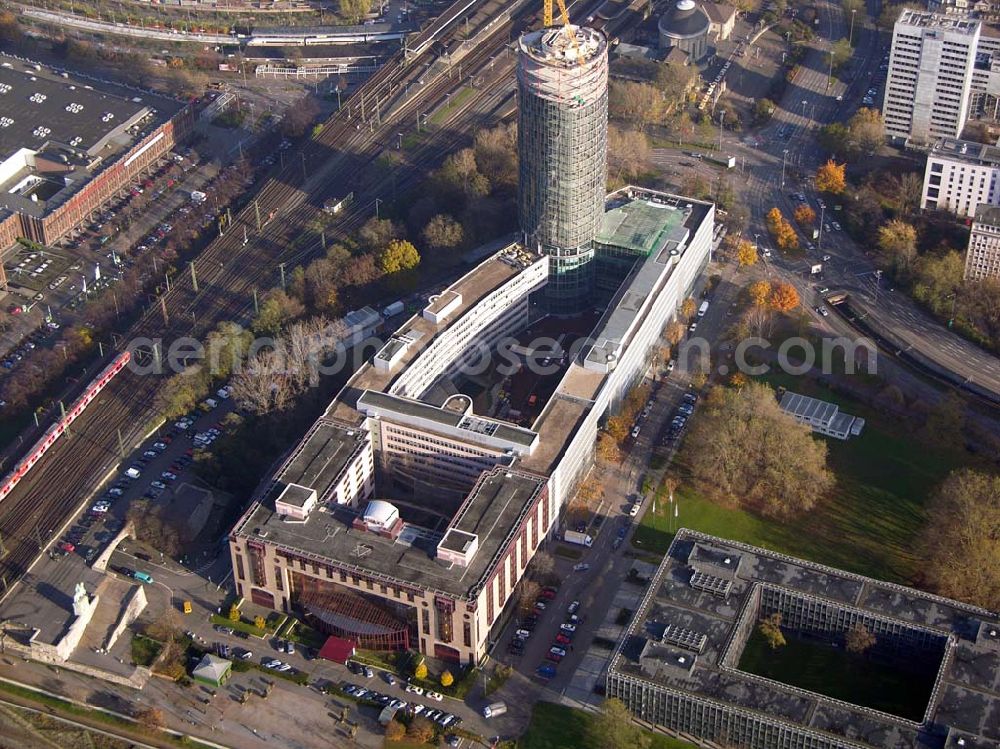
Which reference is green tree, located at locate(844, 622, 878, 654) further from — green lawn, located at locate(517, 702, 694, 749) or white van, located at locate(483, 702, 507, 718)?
white van, located at locate(483, 702, 507, 718)

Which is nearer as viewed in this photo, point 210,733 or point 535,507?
point 210,733

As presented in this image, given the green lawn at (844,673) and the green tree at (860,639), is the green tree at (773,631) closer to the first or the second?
the green lawn at (844,673)

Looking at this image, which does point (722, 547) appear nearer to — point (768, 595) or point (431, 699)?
point (768, 595)

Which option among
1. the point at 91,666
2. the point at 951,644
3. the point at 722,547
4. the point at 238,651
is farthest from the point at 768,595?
the point at 91,666

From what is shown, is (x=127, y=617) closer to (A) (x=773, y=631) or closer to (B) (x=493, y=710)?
(B) (x=493, y=710)

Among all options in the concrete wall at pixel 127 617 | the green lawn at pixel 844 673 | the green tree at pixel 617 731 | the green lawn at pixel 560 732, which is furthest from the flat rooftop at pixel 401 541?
the green lawn at pixel 844 673

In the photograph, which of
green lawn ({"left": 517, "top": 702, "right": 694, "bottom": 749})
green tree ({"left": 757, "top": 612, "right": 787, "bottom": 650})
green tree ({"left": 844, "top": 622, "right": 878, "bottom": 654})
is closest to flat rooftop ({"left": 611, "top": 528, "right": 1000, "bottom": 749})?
green tree ({"left": 844, "top": 622, "right": 878, "bottom": 654})
